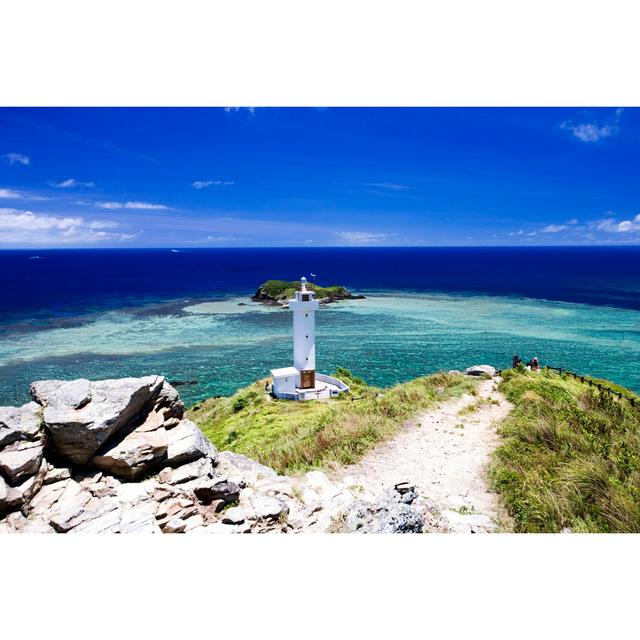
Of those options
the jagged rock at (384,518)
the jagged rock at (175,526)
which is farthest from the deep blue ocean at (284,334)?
the jagged rock at (384,518)

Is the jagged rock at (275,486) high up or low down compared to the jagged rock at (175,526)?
down

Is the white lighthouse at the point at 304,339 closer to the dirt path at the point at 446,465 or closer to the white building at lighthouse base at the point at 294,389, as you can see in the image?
the white building at lighthouse base at the point at 294,389

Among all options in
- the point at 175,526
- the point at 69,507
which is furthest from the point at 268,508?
the point at 69,507

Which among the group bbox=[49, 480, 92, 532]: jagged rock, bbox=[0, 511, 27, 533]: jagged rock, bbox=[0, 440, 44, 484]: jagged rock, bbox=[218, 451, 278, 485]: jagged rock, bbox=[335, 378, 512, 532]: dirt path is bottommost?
bbox=[335, 378, 512, 532]: dirt path

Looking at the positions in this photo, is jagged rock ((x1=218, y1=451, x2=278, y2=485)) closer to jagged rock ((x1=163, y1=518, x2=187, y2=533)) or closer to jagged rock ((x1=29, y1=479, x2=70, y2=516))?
jagged rock ((x1=163, y1=518, x2=187, y2=533))

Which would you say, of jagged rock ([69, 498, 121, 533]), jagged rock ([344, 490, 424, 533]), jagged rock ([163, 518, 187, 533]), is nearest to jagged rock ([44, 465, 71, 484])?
jagged rock ([69, 498, 121, 533])
